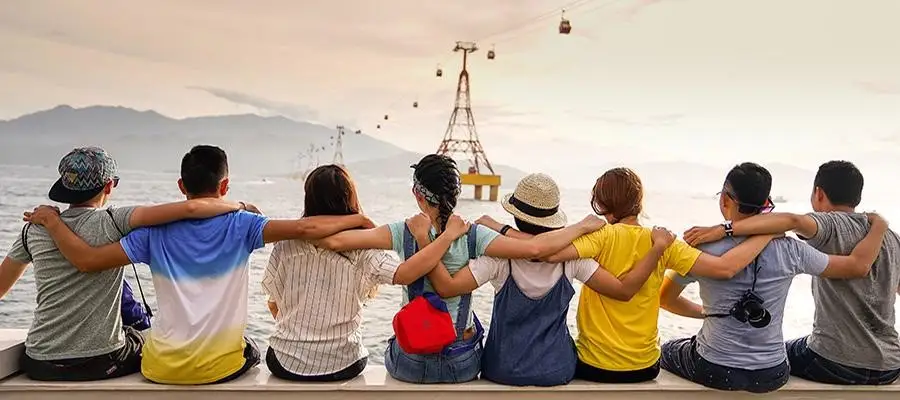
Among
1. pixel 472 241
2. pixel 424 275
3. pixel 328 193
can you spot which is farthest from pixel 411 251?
pixel 328 193

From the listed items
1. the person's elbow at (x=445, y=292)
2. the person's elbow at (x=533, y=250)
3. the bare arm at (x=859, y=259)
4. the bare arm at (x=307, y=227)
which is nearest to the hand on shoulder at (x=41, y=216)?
the bare arm at (x=307, y=227)

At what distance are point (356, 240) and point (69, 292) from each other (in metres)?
0.86

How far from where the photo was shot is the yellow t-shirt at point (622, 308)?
86.4 inches

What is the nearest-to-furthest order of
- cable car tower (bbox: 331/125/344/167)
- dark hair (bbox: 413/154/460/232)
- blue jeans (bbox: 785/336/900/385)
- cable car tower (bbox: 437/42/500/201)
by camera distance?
dark hair (bbox: 413/154/460/232) → blue jeans (bbox: 785/336/900/385) → cable car tower (bbox: 437/42/500/201) → cable car tower (bbox: 331/125/344/167)

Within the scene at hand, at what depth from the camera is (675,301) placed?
2.47m

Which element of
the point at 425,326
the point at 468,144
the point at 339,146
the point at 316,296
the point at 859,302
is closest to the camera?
the point at 425,326

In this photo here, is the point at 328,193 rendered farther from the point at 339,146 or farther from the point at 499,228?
the point at 339,146

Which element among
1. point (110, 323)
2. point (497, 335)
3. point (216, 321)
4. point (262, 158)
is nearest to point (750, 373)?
point (497, 335)

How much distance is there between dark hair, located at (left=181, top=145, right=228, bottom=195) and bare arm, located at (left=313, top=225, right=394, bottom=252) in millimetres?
367

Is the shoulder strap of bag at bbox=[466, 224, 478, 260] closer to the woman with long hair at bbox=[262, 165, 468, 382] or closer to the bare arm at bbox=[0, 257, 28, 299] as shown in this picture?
the woman with long hair at bbox=[262, 165, 468, 382]

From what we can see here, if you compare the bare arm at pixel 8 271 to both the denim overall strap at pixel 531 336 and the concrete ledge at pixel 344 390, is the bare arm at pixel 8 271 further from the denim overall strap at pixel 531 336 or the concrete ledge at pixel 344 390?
the denim overall strap at pixel 531 336

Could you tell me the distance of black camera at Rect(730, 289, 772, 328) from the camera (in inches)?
86.8

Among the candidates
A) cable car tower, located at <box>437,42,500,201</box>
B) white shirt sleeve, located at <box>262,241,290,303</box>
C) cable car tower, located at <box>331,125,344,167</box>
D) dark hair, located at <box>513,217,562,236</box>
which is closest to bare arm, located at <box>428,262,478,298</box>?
dark hair, located at <box>513,217,562,236</box>

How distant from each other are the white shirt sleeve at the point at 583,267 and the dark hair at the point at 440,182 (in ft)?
1.28
